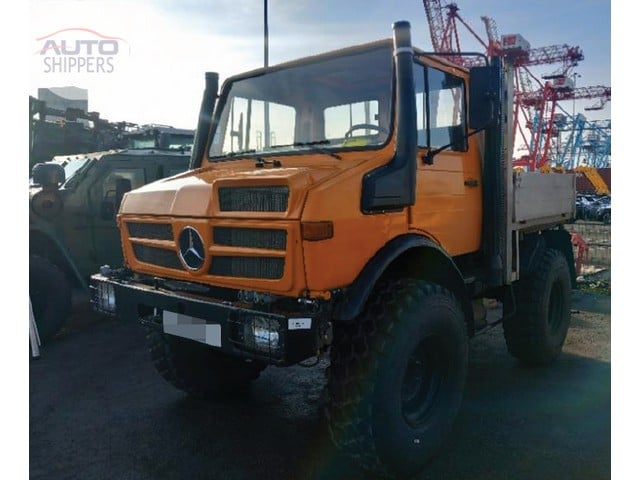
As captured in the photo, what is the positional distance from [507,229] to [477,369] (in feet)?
4.80

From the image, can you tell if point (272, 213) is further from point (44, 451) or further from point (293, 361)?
point (44, 451)

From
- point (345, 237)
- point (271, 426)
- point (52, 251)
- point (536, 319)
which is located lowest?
point (271, 426)

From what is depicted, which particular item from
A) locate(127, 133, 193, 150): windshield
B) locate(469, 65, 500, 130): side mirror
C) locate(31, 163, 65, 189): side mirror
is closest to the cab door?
locate(469, 65, 500, 130): side mirror

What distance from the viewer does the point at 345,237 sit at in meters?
2.60

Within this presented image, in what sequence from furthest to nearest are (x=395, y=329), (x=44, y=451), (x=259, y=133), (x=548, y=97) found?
1. (x=548, y=97)
2. (x=259, y=133)
3. (x=44, y=451)
4. (x=395, y=329)

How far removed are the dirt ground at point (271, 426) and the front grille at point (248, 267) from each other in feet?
3.93

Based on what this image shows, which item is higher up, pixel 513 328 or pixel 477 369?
pixel 513 328

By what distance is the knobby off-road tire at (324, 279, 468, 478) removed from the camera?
2682mm

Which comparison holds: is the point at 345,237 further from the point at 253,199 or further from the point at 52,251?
the point at 52,251

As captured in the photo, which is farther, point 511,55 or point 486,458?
point 511,55

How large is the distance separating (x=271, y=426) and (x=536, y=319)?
8.02 ft

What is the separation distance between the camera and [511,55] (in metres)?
4.05

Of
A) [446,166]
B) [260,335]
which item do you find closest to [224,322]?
[260,335]

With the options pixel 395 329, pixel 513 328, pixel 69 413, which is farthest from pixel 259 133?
pixel 513 328
